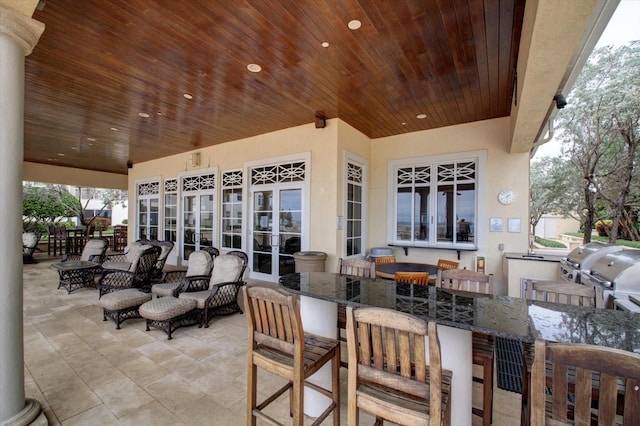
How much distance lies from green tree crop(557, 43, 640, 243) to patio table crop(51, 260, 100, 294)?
35.1ft

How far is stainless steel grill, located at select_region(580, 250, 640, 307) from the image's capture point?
2.72 meters

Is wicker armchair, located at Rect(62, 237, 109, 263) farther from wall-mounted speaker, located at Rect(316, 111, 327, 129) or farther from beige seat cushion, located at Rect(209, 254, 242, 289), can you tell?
wall-mounted speaker, located at Rect(316, 111, 327, 129)

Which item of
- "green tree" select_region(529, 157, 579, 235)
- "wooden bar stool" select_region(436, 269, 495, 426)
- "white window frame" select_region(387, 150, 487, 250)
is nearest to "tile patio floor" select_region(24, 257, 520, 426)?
"wooden bar stool" select_region(436, 269, 495, 426)

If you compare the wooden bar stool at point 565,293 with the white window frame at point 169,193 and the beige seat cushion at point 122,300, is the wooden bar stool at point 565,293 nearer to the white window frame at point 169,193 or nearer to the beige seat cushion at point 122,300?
the beige seat cushion at point 122,300

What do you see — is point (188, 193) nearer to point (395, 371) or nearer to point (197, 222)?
point (197, 222)

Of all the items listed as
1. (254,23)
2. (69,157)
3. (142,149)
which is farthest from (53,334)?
(69,157)

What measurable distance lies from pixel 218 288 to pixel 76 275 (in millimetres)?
3903

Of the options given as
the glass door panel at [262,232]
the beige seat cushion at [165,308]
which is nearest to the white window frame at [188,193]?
the glass door panel at [262,232]

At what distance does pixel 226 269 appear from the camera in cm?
429

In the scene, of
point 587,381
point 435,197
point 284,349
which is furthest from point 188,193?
point 587,381

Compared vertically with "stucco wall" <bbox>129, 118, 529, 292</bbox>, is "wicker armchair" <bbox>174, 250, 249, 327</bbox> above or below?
below

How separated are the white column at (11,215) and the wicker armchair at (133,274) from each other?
123 inches

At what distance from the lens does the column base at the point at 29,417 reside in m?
1.83

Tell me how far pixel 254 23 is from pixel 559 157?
921 cm
